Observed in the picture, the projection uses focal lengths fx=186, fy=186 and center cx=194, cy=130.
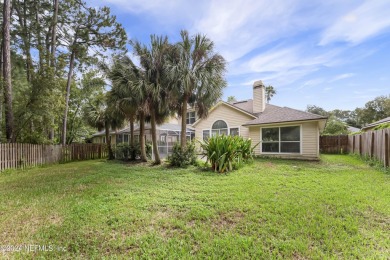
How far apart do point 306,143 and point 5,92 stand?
16624mm

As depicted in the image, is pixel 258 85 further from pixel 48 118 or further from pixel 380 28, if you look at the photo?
pixel 48 118

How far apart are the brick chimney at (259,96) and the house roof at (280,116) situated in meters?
0.50

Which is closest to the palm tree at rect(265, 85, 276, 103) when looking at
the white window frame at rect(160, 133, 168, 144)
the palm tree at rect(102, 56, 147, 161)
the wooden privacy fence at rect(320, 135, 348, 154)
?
the wooden privacy fence at rect(320, 135, 348, 154)

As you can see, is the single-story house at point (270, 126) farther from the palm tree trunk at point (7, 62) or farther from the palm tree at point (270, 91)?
the palm tree at point (270, 91)

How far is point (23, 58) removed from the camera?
13055 mm

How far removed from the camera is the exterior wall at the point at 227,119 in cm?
1455

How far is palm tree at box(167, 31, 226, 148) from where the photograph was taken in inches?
354

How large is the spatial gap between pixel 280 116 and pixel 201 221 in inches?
435

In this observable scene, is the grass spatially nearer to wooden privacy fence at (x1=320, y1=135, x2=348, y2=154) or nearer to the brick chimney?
the brick chimney

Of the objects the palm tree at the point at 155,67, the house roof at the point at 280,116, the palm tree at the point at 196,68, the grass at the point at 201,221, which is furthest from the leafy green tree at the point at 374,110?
the palm tree at the point at 155,67

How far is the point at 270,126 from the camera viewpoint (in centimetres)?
1273

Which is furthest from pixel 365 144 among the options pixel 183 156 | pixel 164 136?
pixel 164 136

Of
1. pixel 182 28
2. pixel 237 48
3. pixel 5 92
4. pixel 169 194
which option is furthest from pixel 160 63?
pixel 5 92

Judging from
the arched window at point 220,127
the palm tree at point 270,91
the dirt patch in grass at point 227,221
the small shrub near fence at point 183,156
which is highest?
the palm tree at point 270,91
